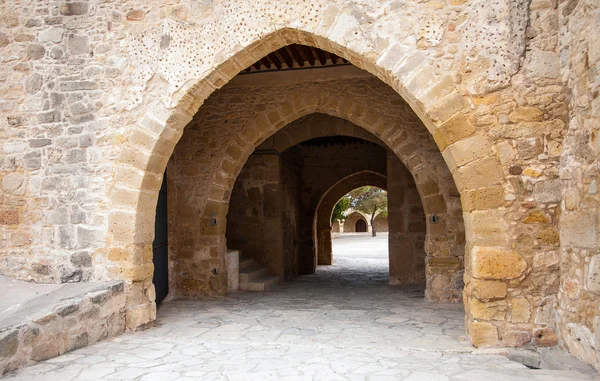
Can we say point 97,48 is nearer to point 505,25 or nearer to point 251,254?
point 505,25

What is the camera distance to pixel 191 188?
6105 mm

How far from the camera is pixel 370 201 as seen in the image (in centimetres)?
2361

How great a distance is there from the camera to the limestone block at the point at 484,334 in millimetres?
3404

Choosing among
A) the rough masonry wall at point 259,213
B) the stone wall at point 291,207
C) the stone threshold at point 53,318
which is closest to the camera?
the stone threshold at point 53,318

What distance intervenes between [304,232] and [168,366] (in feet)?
23.0

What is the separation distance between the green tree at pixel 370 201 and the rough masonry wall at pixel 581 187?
780 inches

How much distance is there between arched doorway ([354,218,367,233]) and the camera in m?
26.0

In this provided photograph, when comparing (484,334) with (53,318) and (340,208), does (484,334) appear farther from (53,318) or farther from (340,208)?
(340,208)

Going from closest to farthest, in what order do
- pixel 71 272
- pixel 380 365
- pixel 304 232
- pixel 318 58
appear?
pixel 380 365 < pixel 71 272 < pixel 318 58 < pixel 304 232

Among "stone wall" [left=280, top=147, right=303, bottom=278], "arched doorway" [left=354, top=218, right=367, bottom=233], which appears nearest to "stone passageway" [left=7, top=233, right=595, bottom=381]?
"stone wall" [left=280, top=147, right=303, bottom=278]

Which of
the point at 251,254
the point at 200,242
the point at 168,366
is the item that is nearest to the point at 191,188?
the point at 200,242

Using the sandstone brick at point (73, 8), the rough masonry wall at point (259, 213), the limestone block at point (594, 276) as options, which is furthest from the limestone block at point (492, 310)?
the rough masonry wall at point (259, 213)

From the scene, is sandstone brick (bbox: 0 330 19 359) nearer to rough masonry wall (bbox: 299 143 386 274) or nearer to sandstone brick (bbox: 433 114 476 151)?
sandstone brick (bbox: 433 114 476 151)

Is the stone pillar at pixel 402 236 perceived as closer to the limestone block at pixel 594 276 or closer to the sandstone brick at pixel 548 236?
the sandstone brick at pixel 548 236
